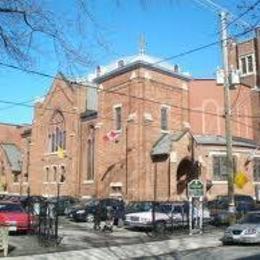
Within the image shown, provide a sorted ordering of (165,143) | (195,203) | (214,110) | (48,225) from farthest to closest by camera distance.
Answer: (214,110) < (165,143) < (195,203) < (48,225)

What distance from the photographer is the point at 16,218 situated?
26.6m

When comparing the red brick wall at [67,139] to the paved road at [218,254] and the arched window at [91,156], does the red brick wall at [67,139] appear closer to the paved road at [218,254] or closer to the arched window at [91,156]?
the arched window at [91,156]

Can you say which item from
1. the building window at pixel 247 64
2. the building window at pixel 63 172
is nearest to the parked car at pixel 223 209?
the building window at pixel 63 172

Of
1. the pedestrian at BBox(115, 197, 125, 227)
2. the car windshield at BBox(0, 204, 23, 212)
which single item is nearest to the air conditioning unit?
the pedestrian at BBox(115, 197, 125, 227)

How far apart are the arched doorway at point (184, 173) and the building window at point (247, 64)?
24.6 metres

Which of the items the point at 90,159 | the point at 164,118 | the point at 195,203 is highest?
the point at 164,118

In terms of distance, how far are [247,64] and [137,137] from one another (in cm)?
2773

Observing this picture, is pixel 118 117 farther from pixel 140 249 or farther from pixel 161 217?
pixel 140 249

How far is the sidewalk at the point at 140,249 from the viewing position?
19520 mm

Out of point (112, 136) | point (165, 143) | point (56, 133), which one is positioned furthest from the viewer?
point (56, 133)

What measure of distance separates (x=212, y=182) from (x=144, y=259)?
112 ft

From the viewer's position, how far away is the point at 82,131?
6131 centimetres

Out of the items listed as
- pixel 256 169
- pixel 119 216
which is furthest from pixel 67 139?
pixel 119 216

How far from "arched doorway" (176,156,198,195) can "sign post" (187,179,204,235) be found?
23038 mm
